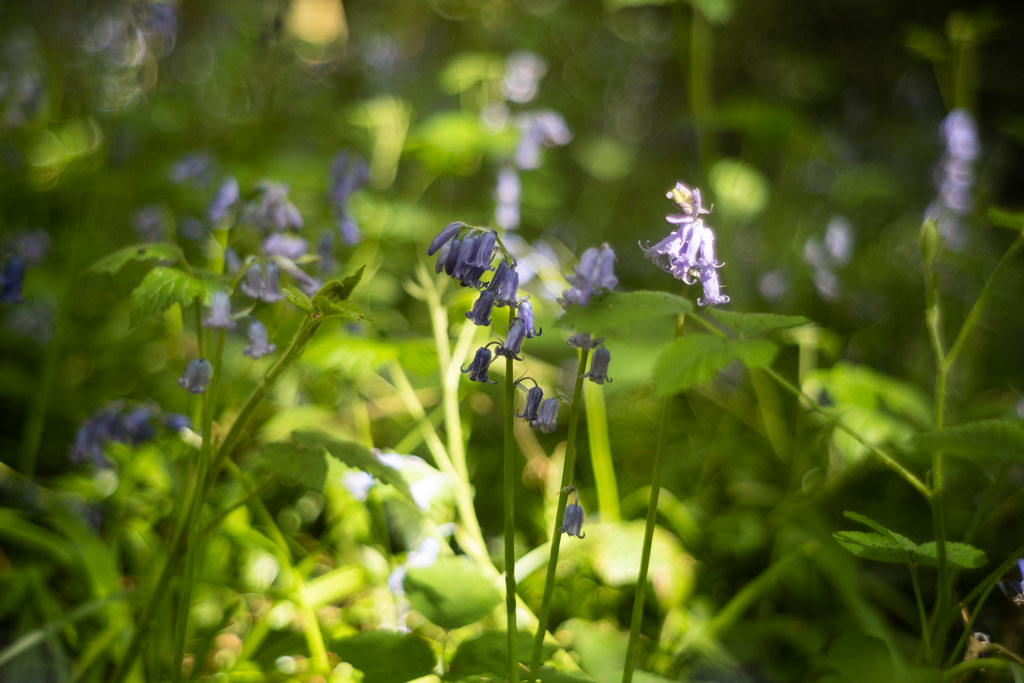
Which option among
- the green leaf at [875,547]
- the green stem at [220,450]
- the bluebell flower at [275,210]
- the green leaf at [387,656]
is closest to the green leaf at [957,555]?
the green leaf at [875,547]

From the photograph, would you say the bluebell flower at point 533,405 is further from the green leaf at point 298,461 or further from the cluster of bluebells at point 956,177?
the cluster of bluebells at point 956,177

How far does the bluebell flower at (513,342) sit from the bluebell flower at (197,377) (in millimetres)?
716

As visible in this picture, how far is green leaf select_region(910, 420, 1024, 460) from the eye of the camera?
107cm

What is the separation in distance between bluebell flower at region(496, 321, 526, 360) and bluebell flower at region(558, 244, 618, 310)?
0.10m

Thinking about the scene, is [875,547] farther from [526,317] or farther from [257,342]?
[257,342]

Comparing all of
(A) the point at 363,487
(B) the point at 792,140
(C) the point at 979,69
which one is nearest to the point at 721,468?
(A) the point at 363,487

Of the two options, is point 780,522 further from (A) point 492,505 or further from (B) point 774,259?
(B) point 774,259

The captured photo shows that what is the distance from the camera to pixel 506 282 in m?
1.21

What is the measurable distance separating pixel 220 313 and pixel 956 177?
373 cm

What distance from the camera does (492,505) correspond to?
9.13 feet

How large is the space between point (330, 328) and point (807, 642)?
1907 mm

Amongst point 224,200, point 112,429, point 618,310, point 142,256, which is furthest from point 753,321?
point 112,429

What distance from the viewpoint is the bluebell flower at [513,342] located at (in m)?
1.19

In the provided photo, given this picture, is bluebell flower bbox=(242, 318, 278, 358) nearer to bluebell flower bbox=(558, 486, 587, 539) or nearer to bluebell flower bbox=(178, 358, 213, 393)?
bluebell flower bbox=(178, 358, 213, 393)
